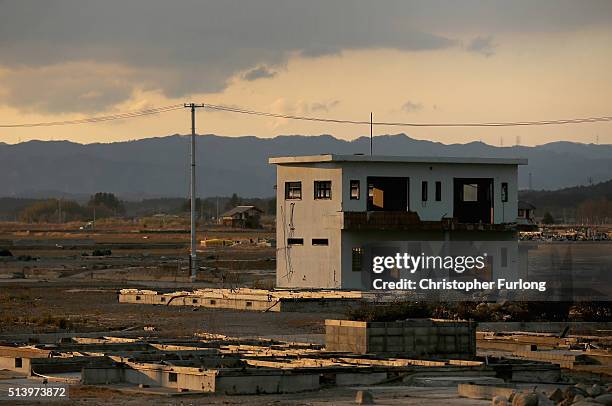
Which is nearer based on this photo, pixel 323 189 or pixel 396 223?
pixel 396 223

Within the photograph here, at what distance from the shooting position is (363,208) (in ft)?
154

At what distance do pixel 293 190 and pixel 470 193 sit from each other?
8073mm

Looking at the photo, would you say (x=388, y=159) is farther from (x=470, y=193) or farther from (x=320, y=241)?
(x=470, y=193)

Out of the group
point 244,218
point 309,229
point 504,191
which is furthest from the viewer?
point 244,218

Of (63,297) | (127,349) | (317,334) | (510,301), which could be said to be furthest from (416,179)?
(127,349)

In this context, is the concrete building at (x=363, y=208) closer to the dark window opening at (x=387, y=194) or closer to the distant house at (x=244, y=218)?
the dark window opening at (x=387, y=194)

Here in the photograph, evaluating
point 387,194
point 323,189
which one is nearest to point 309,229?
point 323,189

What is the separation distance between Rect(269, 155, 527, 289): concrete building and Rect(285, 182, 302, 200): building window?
0.11 ft

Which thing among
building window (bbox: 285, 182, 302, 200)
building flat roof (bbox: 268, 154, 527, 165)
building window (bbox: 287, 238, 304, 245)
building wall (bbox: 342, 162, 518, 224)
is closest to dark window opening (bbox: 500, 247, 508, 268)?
building wall (bbox: 342, 162, 518, 224)

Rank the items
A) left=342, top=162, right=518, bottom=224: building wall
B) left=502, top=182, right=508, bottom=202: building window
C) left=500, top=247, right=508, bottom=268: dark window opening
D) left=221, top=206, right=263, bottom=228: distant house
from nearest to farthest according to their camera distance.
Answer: left=342, top=162, right=518, bottom=224: building wall, left=500, top=247, right=508, bottom=268: dark window opening, left=502, top=182, right=508, bottom=202: building window, left=221, top=206, right=263, bottom=228: distant house

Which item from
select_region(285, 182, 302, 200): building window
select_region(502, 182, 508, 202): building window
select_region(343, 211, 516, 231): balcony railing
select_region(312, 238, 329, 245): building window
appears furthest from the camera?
select_region(502, 182, 508, 202): building window

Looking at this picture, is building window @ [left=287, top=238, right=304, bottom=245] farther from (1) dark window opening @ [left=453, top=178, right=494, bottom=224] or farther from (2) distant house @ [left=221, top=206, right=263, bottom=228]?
(2) distant house @ [left=221, top=206, right=263, bottom=228]

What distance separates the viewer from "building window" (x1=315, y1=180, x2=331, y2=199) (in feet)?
154

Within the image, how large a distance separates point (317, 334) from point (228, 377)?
11.8 meters
